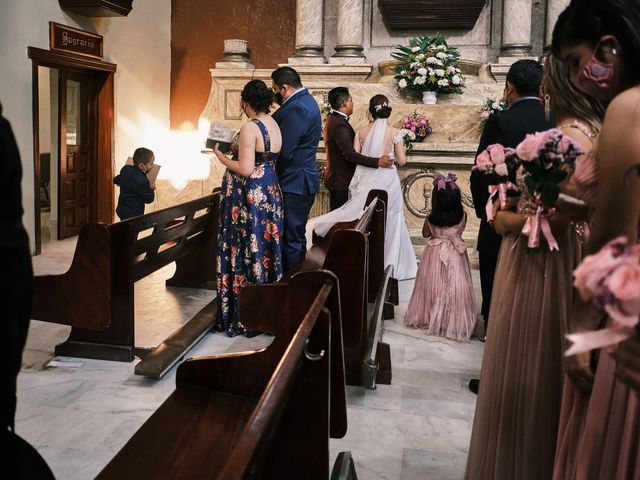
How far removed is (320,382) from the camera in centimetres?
192

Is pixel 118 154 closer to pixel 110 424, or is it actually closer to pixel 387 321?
pixel 387 321

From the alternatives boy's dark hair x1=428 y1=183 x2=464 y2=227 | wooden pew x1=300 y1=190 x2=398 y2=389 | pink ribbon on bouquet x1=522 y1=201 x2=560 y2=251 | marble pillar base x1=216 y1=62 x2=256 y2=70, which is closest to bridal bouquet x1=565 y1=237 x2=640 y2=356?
pink ribbon on bouquet x1=522 y1=201 x2=560 y2=251

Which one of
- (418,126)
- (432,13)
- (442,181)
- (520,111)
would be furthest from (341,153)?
(432,13)

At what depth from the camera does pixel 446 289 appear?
5016 millimetres

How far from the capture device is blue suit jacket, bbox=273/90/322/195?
16.6ft

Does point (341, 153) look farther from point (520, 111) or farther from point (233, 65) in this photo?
point (233, 65)

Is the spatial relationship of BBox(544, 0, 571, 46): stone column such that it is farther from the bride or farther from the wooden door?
the wooden door

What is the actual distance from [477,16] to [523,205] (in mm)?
8707

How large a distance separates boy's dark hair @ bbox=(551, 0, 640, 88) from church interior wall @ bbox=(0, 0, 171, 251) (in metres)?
6.58

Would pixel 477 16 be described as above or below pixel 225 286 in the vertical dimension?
above

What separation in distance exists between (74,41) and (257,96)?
15.1 ft

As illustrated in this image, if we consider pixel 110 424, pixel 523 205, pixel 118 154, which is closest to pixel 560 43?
pixel 523 205

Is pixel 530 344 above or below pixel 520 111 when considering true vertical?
below

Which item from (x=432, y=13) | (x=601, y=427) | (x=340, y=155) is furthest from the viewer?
(x=432, y=13)
